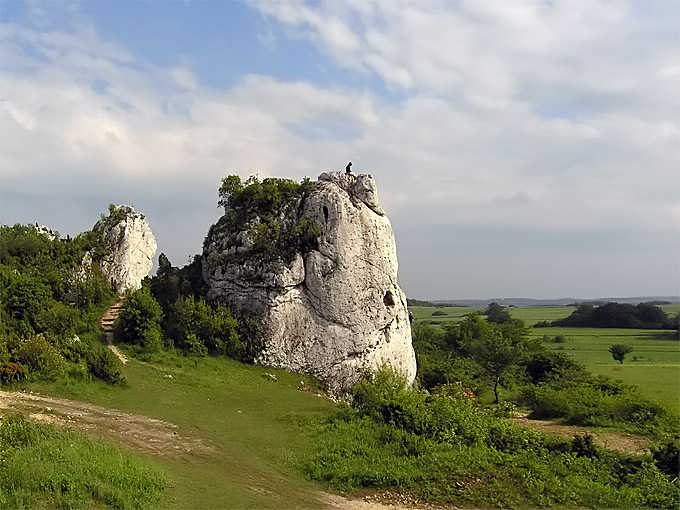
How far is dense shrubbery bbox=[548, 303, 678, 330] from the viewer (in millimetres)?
88062

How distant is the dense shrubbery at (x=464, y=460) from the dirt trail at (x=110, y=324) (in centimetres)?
1146

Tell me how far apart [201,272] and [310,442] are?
1641cm

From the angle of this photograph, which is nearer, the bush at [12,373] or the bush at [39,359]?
the bush at [12,373]

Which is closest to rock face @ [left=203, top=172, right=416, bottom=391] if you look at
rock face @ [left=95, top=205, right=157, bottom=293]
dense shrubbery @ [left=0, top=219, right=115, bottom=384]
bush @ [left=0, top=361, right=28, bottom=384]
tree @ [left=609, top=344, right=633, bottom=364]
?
dense shrubbery @ [left=0, top=219, right=115, bottom=384]

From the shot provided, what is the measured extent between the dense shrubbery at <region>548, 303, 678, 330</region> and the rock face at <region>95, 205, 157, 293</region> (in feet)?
276

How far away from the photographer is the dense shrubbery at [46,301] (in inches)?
721

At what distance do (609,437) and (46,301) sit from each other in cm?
2496

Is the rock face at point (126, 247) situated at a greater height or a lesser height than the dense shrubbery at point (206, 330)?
greater

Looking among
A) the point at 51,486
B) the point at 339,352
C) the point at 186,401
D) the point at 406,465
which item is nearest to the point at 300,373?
the point at 339,352

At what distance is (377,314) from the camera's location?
88.4ft

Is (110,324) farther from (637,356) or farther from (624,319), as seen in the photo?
(624,319)

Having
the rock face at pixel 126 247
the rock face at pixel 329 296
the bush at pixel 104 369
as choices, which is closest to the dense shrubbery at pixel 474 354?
the rock face at pixel 329 296

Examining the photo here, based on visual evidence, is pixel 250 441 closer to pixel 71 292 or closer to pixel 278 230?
pixel 278 230

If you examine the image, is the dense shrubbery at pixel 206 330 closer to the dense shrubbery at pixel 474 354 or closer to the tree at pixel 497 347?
the dense shrubbery at pixel 474 354
